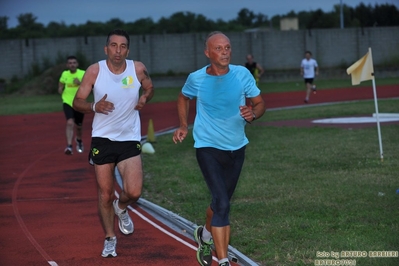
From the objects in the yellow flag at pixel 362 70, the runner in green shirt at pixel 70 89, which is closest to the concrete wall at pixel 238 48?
the runner in green shirt at pixel 70 89

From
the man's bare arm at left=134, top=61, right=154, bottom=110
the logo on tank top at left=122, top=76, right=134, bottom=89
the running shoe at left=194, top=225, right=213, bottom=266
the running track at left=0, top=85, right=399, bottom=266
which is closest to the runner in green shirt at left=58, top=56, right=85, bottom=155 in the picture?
the running track at left=0, top=85, right=399, bottom=266

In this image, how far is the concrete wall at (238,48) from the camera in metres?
52.8

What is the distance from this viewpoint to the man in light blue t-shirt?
7.30 metres

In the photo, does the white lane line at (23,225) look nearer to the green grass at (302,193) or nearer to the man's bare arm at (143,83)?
the man's bare arm at (143,83)

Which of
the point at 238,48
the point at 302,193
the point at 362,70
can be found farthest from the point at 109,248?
the point at 238,48

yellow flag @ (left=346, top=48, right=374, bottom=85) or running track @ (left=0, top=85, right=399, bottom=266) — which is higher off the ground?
yellow flag @ (left=346, top=48, right=374, bottom=85)

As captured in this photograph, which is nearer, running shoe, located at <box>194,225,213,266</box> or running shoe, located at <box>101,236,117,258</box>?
running shoe, located at <box>194,225,213,266</box>

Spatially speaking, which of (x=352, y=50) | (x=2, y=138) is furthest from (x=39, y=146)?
(x=352, y=50)

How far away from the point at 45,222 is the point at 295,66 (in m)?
44.9

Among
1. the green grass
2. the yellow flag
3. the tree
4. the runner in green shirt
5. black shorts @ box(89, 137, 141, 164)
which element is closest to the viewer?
the green grass

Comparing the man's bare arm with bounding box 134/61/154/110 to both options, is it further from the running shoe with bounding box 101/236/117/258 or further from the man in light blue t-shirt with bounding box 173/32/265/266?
the running shoe with bounding box 101/236/117/258

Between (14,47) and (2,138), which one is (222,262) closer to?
(2,138)

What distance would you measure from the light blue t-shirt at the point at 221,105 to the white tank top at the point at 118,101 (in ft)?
3.24

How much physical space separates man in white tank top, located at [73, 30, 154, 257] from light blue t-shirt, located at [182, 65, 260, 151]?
1.04m
